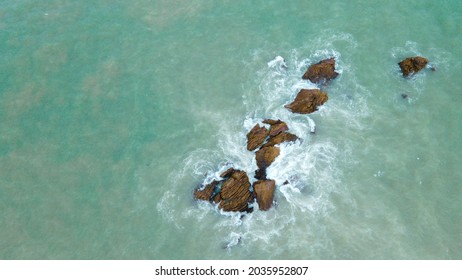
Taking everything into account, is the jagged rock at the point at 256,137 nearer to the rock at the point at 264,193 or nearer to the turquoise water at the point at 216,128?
the turquoise water at the point at 216,128

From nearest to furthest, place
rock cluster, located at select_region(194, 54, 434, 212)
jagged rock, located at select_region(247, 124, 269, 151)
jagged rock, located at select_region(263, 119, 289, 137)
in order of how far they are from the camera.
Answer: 1. rock cluster, located at select_region(194, 54, 434, 212)
2. jagged rock, located at select_region(247, 124, 269, 151)
3. jagged rock, located at select_region(263, 119, 289, 137)

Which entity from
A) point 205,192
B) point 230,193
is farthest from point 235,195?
point 205,192

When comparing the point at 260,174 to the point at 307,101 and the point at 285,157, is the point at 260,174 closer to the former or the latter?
the point at 285,157

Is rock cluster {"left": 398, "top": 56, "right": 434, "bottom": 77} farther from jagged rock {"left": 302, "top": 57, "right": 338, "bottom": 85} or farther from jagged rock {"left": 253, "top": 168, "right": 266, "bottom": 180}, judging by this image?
jagged rock {"left": 253, "top": 168, "right": 266, "bottom": 180}

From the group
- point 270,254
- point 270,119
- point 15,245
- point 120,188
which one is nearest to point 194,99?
point 270,119

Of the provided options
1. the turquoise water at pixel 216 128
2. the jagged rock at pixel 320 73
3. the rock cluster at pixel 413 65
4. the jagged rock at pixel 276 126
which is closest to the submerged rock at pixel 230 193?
the turquoise water at pixel 216 128

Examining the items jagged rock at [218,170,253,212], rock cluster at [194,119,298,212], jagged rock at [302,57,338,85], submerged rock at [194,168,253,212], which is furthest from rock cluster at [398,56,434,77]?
jagged rock at [218,170,253,212]
